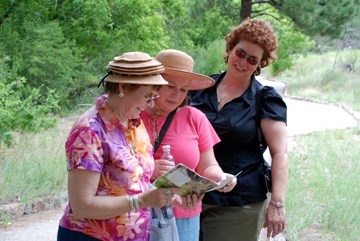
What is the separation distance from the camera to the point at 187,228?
2.91m

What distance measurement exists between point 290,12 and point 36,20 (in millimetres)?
10030

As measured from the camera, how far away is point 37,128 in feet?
26.4

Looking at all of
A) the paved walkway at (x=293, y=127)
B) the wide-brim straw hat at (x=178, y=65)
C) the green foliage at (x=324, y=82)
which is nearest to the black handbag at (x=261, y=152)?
the wide-brim straw hat at (x=178, y=65)

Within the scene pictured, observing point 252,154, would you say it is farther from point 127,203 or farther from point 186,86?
point 127,203

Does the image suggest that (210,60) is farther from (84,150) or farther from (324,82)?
(84,150)

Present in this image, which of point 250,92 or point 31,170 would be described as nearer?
point 250,92

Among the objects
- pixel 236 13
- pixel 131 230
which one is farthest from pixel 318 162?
pixel 236 13

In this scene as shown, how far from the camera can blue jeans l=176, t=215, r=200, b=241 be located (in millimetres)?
2883

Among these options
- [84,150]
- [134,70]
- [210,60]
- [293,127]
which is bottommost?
[210,60]

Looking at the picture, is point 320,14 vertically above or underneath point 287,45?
above

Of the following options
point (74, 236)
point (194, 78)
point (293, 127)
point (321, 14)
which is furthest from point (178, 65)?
point (321, 14)

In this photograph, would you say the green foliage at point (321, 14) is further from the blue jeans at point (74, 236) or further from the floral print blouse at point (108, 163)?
the blue jeans at point (74, 236)

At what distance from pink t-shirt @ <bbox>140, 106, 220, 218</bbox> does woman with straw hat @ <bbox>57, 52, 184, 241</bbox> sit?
0.39 metres

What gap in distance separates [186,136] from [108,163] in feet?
2.13
